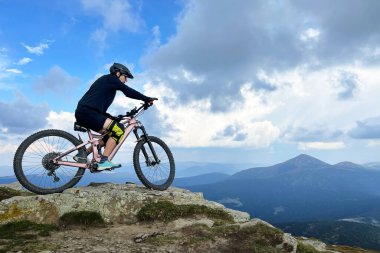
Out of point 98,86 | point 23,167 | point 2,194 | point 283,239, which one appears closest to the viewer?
point 283,239

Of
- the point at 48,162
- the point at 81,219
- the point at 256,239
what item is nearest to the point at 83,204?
the point at 81,219

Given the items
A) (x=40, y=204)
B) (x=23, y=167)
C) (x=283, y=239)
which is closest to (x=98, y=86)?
(x=23, y=167)

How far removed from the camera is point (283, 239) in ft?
37.2

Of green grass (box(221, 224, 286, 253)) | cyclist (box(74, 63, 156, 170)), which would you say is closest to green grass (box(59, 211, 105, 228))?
cyclist (box(74, 63, 156, 170))

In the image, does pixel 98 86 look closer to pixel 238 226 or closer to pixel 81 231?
pixel 81 231

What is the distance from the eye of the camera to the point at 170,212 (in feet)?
43.3

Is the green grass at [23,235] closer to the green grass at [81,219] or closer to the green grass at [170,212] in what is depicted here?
the green grass at [81,219]

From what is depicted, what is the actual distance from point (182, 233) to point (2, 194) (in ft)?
45.2

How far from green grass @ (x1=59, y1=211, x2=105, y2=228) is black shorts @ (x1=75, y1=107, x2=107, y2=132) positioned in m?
3.18

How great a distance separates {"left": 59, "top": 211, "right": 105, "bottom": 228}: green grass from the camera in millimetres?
12250

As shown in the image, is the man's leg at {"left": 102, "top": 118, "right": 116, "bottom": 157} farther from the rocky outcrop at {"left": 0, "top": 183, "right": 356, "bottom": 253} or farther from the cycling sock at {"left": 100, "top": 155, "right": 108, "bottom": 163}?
the rocky outcrop at {"left": 0, "top": 183, "right": 356, "bottom": 253}

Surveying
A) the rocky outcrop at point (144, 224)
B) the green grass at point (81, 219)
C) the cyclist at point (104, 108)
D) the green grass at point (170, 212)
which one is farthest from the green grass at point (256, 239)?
the cyclist at point (104, 108)

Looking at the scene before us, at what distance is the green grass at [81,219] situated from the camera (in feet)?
40.2

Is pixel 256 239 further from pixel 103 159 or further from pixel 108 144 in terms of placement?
pixel 108 144
